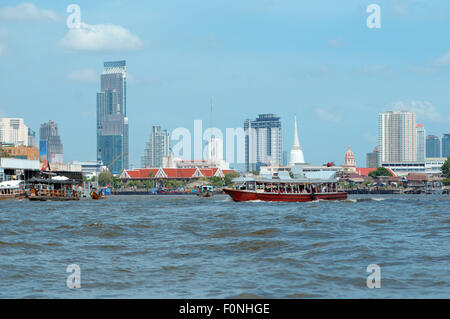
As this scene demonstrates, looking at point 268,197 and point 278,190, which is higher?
point 278,190

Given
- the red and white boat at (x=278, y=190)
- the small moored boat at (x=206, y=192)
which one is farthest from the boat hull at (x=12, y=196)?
the small moored boat at (x=206, y=192)

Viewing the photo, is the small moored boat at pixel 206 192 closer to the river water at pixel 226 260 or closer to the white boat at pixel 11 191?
the white boat at pixel 11 191

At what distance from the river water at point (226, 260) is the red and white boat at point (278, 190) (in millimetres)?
39235

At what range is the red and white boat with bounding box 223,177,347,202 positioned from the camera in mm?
76312

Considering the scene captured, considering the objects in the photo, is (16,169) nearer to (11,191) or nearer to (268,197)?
(11,191)

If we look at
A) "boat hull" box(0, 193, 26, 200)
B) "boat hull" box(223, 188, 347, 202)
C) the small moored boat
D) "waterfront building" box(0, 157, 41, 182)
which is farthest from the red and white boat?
"waterfront building" box(0, 157, 41, 182)

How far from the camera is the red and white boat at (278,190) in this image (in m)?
76.3

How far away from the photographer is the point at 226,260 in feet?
75.7

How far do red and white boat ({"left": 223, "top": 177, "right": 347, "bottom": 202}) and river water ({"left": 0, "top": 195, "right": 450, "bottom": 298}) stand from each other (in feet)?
129

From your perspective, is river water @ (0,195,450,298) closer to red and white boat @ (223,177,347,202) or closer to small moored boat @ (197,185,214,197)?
red and white boat @ (223,177,347,202)

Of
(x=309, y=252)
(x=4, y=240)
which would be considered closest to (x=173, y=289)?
(x=309, y=252)

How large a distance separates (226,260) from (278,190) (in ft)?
180

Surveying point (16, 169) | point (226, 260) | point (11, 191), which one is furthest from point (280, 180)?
point (16, 169)
